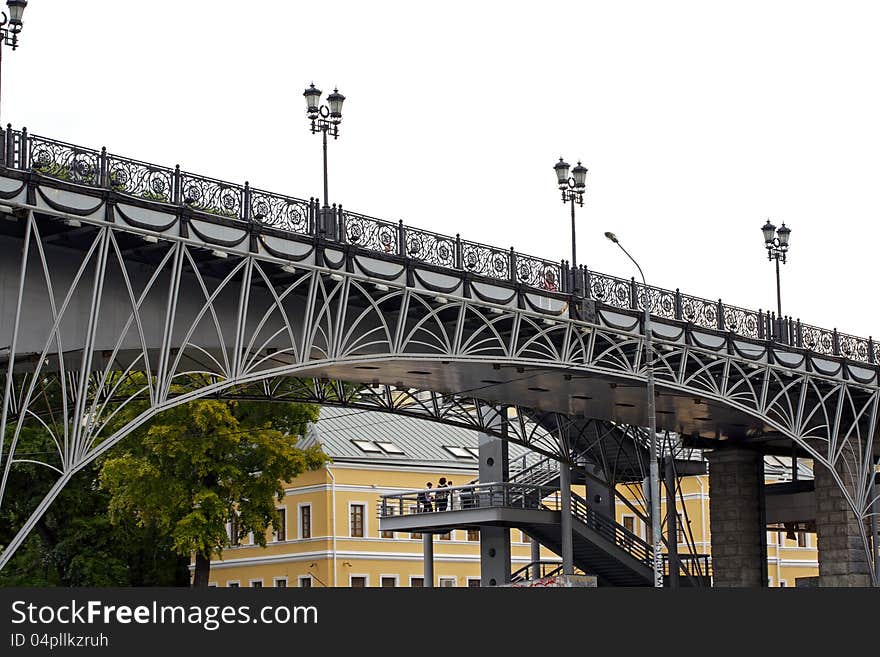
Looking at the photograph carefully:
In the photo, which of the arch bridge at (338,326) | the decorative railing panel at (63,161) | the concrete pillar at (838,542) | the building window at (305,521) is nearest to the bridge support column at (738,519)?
the arch bridge at (338,326)

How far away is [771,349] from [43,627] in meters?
29.8

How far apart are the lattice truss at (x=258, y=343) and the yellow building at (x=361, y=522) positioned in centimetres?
2151

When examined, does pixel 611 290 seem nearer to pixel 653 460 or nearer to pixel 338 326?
pixel 653 460

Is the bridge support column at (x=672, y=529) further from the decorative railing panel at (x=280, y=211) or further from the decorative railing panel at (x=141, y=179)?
the decorative railing panel at (x=141, y=179)

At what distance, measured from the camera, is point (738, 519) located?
47.6 m

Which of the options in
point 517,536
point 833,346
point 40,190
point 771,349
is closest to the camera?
point 40,190

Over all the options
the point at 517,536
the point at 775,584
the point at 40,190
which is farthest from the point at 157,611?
the point at 775,584

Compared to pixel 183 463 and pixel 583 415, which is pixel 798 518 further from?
pixel 183 463

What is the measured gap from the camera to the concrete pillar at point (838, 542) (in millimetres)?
45000

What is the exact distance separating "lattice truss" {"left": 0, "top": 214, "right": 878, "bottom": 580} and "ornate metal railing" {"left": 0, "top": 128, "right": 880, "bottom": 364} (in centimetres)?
95

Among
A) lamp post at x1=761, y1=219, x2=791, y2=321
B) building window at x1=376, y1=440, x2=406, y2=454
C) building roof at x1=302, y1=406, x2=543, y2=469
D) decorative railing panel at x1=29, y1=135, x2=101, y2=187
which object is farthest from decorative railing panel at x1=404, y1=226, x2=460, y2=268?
building window at x1=376, y1=440, x2=406, y2=454

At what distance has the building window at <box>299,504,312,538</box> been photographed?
218ft

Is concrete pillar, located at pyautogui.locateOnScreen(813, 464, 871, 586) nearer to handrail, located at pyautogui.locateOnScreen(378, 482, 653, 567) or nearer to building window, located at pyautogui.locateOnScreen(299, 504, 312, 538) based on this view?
handrail, located at pyautogui.locateOnScreen(378, 482, 653, 567)

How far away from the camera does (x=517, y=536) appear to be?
7238cm
